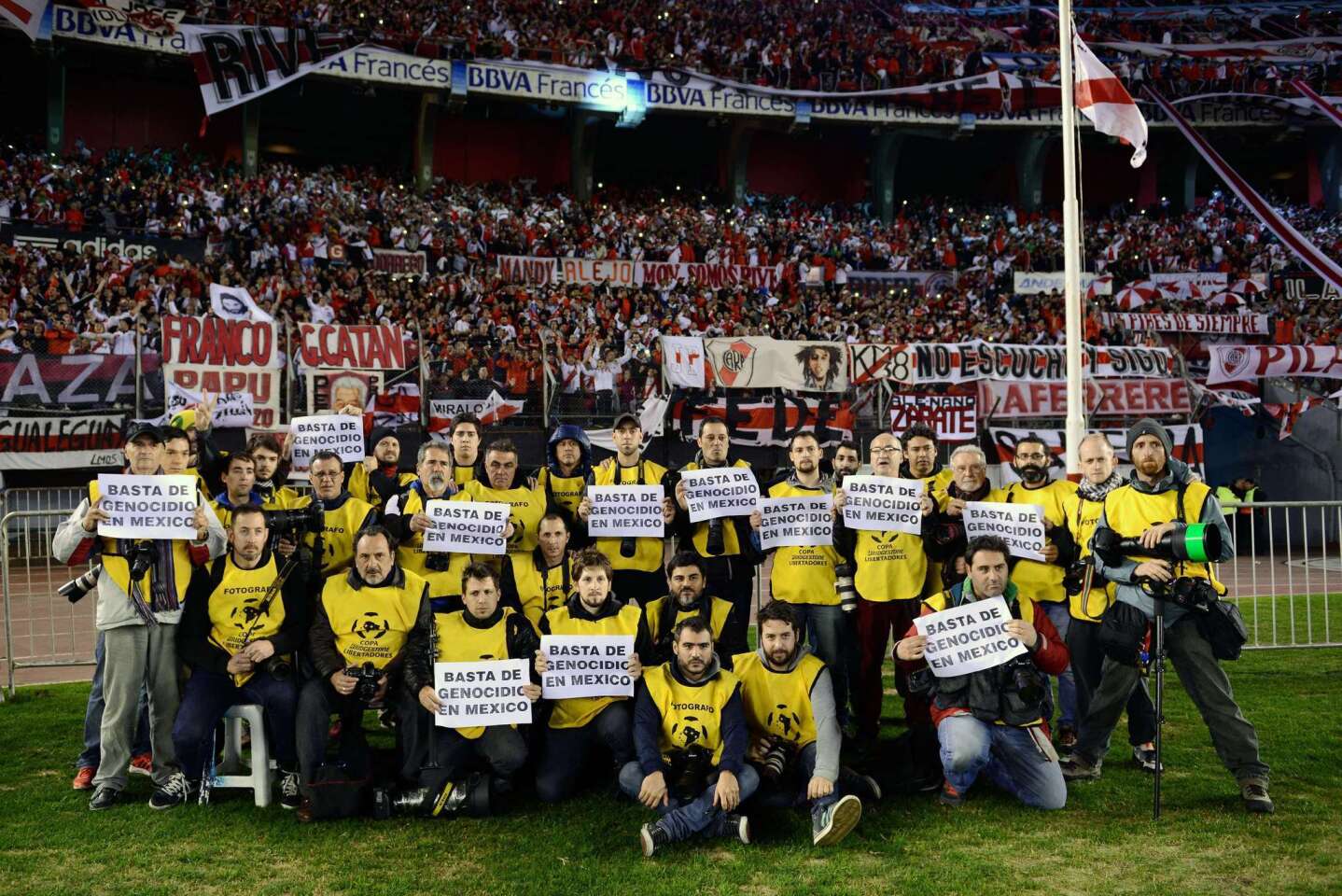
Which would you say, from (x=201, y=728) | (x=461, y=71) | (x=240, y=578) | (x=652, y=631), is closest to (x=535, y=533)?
(x=652, y=631)

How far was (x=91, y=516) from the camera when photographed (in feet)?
19.4

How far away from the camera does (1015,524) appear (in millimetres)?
6504

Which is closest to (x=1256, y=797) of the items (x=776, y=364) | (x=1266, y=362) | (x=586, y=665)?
(x=586, y=665)

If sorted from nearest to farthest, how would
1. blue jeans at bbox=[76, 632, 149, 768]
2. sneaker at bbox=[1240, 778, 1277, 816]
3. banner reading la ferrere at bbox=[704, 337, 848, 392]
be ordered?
sneaker at bbox=[1240, 778, 1277, 816] → blue jeans at bbox=[76, 632, 149, 768] → banner reading la ferrere at bbox=[704, 337, 848, 392]

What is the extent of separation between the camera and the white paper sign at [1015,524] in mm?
6488

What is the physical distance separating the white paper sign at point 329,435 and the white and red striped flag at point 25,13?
19034mm

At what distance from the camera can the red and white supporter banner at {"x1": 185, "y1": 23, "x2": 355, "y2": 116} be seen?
21.8 metres

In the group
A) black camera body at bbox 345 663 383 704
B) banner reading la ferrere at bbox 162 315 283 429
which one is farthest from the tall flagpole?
banner reading la ferrere at bbox 162 315 283 429

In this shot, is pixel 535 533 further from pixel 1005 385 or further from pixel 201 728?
pixel 1005 385

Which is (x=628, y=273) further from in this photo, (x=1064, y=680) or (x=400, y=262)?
(x=1064, y=680)

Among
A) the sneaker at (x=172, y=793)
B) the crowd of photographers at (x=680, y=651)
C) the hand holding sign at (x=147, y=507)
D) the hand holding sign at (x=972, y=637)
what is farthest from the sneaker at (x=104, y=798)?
the hand holding sign at (x=972, y=637)

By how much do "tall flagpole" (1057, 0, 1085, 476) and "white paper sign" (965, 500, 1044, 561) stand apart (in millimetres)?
3496

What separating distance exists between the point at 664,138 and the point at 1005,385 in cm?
1848

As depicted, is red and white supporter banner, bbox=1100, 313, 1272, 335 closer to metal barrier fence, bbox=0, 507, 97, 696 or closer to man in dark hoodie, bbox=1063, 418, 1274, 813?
man in dark hoodie, bbox=1063, 418, 1274, 813
